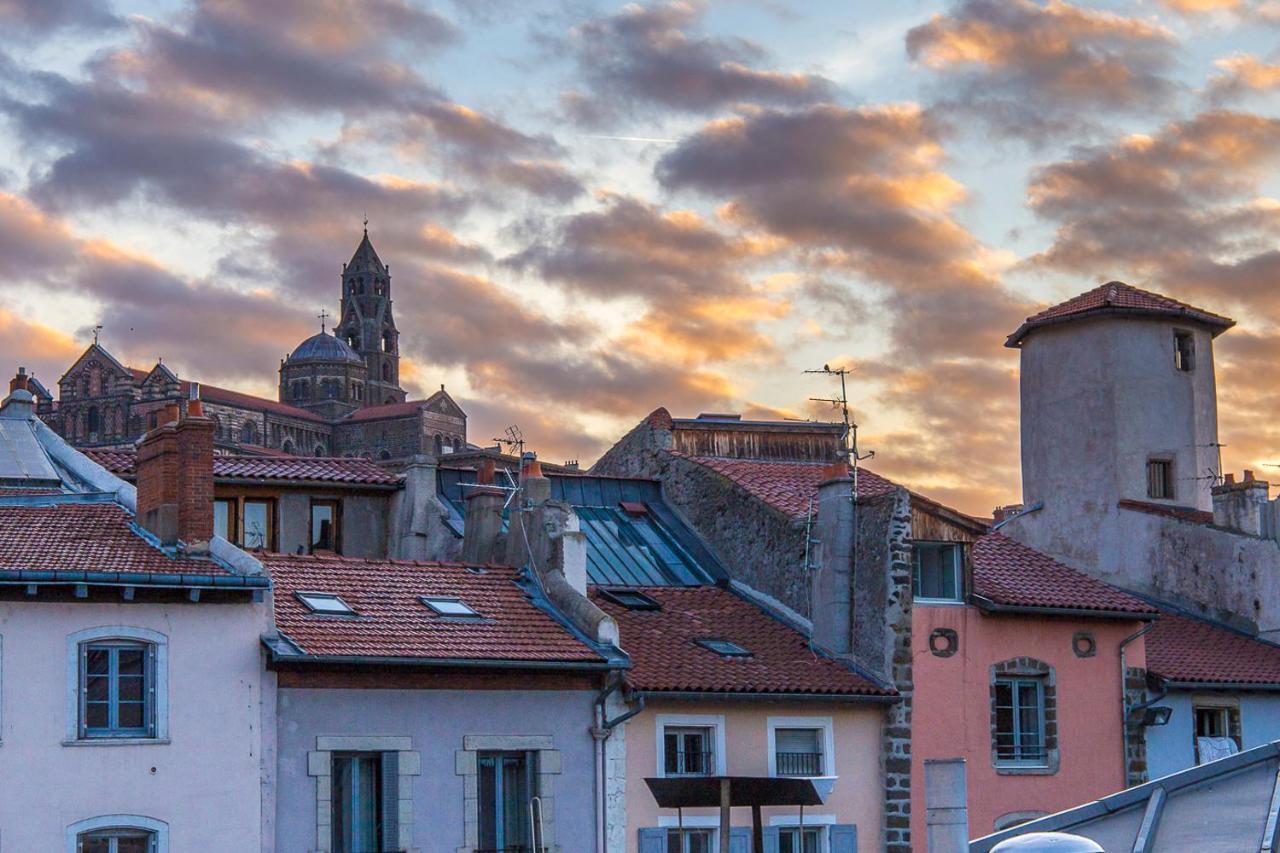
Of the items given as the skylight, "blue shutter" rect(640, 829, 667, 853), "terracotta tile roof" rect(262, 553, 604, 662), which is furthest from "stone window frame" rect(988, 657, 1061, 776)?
"terracotta tile roof" rect(262, 553, 604, 662)

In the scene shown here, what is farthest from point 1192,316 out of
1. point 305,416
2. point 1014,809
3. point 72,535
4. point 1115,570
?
point 305,416

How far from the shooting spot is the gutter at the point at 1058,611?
116 feet

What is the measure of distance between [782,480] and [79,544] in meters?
15.5

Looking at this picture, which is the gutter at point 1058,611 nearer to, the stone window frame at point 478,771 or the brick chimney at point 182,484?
the stone window frame at point 478,771

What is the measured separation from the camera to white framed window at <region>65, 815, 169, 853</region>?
26.6 m

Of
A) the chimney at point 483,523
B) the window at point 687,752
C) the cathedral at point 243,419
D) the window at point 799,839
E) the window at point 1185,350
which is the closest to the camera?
the window at point 687,752

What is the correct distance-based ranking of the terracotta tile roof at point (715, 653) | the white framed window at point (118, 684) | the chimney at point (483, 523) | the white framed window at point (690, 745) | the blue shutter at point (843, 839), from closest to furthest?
the white framed window at point (118, 684) → the white framed window at point (690, 745) → the terracotta tile roof at point (715, 653) → the blue shutter at point (843, 839) → the chimney at point (483, 523)

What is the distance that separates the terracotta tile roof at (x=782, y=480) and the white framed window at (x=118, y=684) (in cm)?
1303

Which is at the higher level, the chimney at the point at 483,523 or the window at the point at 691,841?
the chimney at the point at 483,523

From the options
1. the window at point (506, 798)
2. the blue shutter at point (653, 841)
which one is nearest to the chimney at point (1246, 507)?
the blue shutter at point (653, 841)

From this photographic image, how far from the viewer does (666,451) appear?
41594mm

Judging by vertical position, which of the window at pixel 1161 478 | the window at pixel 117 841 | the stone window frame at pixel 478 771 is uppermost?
the window at pixel 1161 478

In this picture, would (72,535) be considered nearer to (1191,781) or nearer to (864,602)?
(864,602)

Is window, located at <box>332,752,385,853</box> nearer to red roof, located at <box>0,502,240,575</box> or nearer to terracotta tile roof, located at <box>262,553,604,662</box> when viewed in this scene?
terracotta tile roof, located at <box>262,553,604,662</box>
